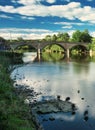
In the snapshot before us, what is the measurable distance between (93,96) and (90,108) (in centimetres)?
526

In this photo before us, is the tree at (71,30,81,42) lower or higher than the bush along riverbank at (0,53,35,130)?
higher

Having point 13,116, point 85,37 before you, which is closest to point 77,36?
point 85,37

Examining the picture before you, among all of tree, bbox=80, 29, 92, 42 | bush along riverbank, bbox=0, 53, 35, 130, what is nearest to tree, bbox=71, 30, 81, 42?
tree, bbox=80, 29, 92, 42

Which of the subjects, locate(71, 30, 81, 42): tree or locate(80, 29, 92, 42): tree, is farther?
locate(80, 29, 92, 42): tree

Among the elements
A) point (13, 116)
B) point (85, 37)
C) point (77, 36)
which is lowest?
point (13, 116)

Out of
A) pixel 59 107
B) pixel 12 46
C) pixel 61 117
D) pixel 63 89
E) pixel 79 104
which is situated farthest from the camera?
pixel 12 46

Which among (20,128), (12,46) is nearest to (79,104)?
(20,128)

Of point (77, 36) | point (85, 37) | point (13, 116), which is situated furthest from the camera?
point (85, 37)

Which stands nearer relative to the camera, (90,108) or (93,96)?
(90,108)

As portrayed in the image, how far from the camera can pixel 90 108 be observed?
1031 inches

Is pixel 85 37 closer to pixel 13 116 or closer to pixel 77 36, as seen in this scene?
pixel 77 36

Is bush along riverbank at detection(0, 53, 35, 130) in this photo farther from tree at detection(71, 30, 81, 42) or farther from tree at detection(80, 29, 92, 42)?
tree at detection(80, 29, 92, 42)

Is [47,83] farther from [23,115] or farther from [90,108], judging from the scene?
[23,115]

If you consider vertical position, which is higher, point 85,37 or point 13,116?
point 85,37
